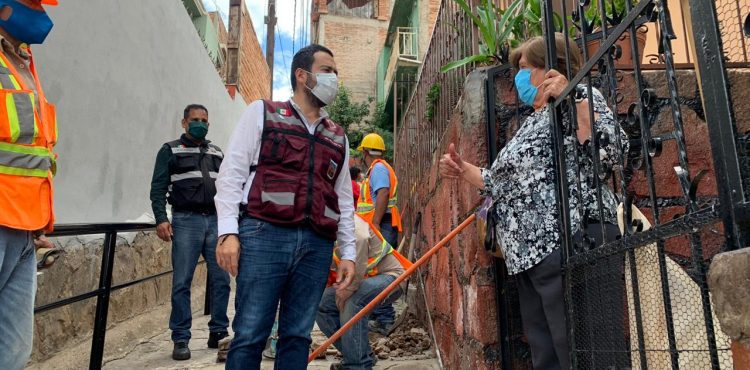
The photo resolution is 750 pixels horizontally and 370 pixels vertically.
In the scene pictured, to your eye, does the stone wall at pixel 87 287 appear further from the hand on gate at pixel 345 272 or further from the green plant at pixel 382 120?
the green plant at pixel 382 120

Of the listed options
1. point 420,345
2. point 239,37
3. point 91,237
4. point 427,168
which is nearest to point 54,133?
point 91,237

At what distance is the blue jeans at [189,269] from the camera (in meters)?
3.55

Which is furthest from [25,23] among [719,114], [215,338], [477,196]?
[215,338]

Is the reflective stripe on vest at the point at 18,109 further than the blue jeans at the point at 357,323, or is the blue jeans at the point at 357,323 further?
the blue jeans at the point at 357,323

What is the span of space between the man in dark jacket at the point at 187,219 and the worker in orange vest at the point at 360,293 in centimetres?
112

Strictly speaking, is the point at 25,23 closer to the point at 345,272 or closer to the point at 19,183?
the point at 19,183

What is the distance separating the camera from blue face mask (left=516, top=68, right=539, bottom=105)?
6.52 ft

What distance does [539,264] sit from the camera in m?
1.78

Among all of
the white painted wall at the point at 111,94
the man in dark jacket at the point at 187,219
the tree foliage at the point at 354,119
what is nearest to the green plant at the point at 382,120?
the tree foliage at the point at 354,119

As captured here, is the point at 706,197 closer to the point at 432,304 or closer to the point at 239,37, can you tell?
the point at 432,304

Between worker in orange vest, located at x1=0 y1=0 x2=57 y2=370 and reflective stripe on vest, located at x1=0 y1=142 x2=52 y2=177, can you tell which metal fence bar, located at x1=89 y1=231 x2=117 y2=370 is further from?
reflective stripe on vest, located at x1=0 y1=142 x2=52 y2=177

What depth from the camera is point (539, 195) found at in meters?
1.81

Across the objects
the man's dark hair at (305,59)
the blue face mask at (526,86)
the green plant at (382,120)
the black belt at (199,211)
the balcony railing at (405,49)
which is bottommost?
the black belt at (199,211)

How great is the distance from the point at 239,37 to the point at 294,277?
8743 mm
